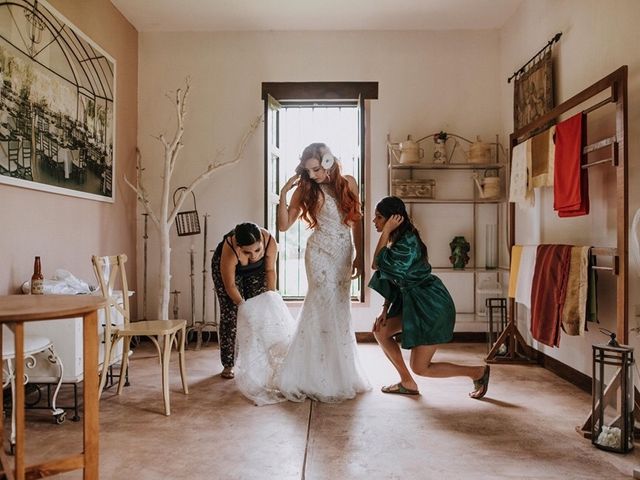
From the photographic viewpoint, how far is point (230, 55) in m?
5.11

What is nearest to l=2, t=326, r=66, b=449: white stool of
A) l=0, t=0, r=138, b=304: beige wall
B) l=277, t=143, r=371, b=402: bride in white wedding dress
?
l=0, t=0, r=138, b=304: beige wall

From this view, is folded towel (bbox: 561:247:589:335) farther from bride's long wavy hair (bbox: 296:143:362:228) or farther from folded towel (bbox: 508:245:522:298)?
bride's long wavy hair (bbox: 296:143:362:228)

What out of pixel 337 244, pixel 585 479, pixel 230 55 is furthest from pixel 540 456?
pixel 230 55

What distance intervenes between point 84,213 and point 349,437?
2.73m

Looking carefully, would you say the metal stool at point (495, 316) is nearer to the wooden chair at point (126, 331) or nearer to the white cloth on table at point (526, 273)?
the white cloth on table at point (526, 273)

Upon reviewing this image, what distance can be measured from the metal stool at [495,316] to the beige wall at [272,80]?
3.50 feet

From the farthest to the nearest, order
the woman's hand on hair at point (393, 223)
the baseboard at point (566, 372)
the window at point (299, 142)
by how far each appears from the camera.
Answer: the window at point (299, 142) → the baseboard at point (566, 372) → the woman's hand on hair at point (393, 223)

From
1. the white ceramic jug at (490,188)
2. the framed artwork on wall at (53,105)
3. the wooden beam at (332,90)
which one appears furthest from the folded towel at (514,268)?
the framed artwork on wall at (53,105)

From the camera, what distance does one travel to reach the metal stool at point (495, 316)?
4.52 meters

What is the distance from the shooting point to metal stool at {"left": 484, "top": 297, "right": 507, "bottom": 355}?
14.8 feet

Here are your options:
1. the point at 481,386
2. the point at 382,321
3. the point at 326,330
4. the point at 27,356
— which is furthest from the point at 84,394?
the point at 481,386

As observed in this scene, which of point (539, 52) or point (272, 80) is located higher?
point (272, 80)

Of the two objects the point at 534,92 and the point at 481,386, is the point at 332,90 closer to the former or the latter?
the point at 534,92

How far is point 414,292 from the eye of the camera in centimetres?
296
